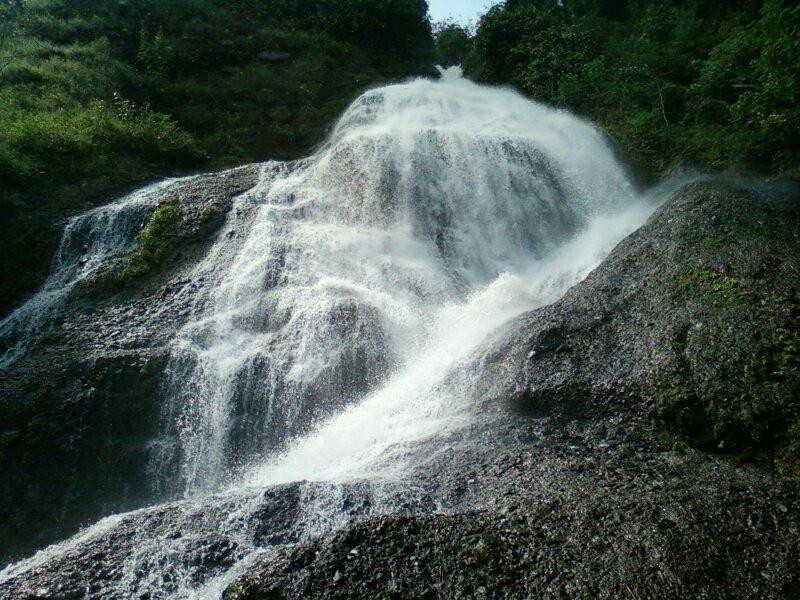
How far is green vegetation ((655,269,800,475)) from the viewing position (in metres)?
4.80

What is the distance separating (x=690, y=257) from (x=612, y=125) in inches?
368

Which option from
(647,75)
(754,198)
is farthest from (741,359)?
(647,75)

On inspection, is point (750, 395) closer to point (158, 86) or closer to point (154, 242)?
point (154, 242)

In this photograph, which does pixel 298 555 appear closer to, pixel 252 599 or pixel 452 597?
pixel 252 599

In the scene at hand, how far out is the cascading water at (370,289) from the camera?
6973 mm

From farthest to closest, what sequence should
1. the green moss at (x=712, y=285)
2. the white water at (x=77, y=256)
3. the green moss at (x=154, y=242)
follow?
1. the green moss at (x=154, y=242)
2. the white water at (x=77, y=256)
3. the green moss at (x=712, y=285)

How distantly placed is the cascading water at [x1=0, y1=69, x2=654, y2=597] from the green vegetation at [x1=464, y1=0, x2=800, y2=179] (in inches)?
59.2

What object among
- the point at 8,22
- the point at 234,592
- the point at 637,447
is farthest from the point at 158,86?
the point at 637,447

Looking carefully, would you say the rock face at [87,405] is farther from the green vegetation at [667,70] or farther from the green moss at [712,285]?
the green vegetation at [667,70]

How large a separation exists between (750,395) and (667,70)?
14.4 m

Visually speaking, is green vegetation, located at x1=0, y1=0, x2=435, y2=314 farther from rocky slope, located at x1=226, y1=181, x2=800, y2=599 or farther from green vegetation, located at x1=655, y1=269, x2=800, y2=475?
green vegetation, located at x1=655, y1=269, x2=800, y2=475

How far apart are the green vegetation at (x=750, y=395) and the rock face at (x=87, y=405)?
278 inches

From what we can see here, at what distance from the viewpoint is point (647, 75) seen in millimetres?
15516

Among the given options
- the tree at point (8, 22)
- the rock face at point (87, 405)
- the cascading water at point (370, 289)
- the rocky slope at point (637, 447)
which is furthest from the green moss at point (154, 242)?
the tree at point (8, 22)
